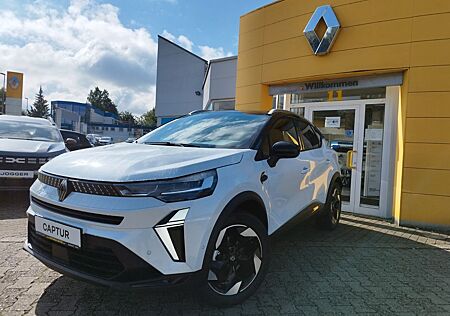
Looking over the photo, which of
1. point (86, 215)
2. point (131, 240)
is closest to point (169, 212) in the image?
point (131, 240)

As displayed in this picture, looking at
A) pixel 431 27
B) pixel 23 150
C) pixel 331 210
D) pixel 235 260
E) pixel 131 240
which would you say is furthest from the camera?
pixel 23 150

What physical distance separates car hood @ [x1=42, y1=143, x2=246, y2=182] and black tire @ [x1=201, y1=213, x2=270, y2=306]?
474 mm

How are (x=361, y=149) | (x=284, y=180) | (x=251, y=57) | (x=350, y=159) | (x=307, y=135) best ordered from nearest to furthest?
(x=284, y=180), (x=307, y=135), (x=361, y=149), (x=350, y=159), (x=251, y=57)

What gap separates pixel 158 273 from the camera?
7.31 ft

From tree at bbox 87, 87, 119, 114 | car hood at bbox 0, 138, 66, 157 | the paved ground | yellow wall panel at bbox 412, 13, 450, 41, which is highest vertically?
tree at bbox 87, 87, 119, 114

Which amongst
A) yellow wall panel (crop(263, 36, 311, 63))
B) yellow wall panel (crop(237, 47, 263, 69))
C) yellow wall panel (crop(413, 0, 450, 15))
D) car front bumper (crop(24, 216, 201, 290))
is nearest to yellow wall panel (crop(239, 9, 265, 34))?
yellow wall panel (crop(237, 47, 263, 69))

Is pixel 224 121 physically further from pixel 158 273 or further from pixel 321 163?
pixel 158 273

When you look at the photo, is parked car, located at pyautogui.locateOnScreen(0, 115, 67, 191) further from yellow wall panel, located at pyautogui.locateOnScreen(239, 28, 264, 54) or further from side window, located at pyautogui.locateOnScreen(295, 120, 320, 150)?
yellow wall panel, located at pyautogui.locateOnScreen(239, 28, 264, 54)

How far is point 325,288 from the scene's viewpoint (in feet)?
10.7

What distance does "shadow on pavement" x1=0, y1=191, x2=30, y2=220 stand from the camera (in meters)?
5.43

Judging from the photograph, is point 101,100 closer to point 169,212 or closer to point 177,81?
point 177,81

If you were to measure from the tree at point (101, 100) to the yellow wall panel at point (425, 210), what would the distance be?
112m

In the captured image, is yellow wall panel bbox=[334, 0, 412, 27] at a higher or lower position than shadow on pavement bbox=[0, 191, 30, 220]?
higher

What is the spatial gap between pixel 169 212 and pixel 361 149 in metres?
5.41
